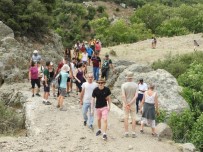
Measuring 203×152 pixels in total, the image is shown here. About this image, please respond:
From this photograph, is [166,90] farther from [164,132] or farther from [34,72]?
[34,72]

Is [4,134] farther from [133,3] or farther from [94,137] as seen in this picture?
[133,3]

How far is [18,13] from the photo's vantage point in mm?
24266

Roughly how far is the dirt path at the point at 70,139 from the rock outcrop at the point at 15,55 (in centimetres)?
561

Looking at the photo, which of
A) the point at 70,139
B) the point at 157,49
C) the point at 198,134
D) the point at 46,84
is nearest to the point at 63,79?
the point at 46,84

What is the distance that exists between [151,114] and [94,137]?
6.15ft

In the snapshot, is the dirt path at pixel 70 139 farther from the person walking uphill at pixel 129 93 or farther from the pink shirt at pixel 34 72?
the pink shirt at pixel 34 72

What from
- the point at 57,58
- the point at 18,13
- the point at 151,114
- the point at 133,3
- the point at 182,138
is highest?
the point at 133,3

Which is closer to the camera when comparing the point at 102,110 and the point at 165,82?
the point at 102,110

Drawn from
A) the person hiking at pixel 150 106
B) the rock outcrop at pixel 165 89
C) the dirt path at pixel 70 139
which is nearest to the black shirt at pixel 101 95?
the dirt path at pixel 70 139

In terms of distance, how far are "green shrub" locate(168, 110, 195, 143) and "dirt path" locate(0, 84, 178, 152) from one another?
1512mm

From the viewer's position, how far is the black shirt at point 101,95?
11719 mm

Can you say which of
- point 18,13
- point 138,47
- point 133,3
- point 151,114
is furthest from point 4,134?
point 133,3

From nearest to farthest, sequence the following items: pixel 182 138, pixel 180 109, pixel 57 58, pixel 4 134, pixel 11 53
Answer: pixel 4 134
pixel 182 138
pixel 180 109
pixel 11 53
pixel 57 58

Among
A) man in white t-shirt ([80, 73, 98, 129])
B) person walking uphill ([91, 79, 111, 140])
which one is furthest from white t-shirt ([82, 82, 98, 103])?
person walking uphill ([91, 79, 111, 140])
